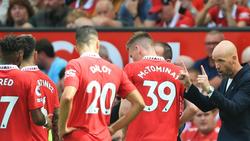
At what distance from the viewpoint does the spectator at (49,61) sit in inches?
611

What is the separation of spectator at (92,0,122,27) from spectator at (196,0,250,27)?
1332mm

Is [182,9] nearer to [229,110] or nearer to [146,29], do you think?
[146,29]

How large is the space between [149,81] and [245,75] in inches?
44.6

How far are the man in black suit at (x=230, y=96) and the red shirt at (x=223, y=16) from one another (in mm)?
4770

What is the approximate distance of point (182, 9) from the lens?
16688mm

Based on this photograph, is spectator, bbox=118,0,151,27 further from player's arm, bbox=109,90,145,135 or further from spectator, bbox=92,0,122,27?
player's arm, bbox=109,90,145,135

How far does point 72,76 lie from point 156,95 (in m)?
1.46

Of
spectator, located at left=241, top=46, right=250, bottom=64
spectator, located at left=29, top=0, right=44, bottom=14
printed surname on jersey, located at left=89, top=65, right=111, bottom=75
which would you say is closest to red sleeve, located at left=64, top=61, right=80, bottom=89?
printed surname on jersey, located at left=89, top=65, right=111, bottom=75

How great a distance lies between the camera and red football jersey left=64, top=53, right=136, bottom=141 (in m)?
10.7

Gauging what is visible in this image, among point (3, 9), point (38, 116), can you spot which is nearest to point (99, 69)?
point (38, 116)

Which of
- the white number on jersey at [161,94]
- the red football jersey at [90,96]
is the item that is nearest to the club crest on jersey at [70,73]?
the red football jersey at [90,96]

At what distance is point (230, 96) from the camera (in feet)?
37.1

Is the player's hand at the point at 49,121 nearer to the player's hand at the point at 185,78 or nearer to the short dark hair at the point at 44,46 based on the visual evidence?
the player's hand at the point at 185,78

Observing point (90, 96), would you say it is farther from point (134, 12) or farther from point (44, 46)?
point (134, 12)
